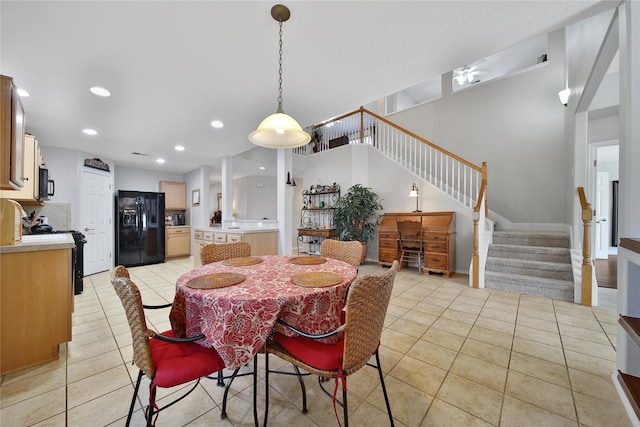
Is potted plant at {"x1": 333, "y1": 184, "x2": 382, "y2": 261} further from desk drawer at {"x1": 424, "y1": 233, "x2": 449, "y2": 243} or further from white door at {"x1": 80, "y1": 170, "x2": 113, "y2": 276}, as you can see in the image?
white door at {"x1": 80, "y1": 170, "x2": 113, "y2": 276}

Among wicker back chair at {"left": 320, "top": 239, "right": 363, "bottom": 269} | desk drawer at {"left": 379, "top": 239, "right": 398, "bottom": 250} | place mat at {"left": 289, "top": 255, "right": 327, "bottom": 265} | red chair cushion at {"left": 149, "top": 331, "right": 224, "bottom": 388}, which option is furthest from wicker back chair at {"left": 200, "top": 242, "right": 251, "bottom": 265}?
desk drawer at {"left": 379, "top": 239, "right": 398, "bottom": 250}

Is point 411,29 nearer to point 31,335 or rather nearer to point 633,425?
point 633,425

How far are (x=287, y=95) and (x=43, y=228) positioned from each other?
390cm

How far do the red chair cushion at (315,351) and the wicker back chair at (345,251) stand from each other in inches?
36.4

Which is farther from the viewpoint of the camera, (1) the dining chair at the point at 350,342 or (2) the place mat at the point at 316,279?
(2) the place mat at the point at 316,279

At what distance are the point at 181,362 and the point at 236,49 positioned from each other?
226 centimetres

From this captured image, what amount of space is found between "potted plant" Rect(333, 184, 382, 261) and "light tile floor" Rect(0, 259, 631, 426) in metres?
2.66

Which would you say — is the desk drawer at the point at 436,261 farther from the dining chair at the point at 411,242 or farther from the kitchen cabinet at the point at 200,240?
the kitchen cabinet at the point at 200,240

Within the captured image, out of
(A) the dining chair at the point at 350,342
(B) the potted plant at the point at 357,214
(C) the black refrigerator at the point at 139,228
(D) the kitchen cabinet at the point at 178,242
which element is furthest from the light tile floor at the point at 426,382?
(D) the kitchen cabinet at the point at 178,242

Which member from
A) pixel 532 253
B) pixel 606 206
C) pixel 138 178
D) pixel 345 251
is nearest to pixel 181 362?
pixel 345 251

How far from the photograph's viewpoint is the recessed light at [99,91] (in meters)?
2.58

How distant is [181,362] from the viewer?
1075 millimetres

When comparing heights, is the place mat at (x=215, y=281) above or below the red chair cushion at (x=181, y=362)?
above

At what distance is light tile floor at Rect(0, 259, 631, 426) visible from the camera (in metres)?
1.34
